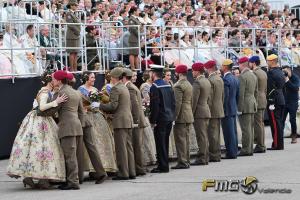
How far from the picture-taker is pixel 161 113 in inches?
699

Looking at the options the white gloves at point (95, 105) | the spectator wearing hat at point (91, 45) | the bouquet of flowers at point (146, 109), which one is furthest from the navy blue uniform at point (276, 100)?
the white gloves at point (95, 105)

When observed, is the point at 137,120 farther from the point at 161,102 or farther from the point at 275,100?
the point at 275,100

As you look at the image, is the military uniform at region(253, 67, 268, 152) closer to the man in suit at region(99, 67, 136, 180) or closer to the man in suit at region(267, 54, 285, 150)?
the man in suit at region(267, 54, 285, 150)

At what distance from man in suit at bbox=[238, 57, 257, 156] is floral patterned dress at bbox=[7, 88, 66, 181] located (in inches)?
222

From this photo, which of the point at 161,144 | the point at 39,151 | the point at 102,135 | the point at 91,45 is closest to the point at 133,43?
the point at 91,45

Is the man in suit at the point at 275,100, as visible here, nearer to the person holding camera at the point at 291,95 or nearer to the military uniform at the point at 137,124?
the person holding camera at the point at 291,95

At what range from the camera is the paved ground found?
48.3ft

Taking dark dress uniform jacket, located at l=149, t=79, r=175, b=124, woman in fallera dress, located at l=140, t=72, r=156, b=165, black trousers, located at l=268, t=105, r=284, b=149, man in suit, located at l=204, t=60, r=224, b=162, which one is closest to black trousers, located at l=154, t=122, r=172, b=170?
dark dress uniform jacket, located at l=149, t=79, r=175, b=124

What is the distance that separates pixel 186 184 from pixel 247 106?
4931 mm

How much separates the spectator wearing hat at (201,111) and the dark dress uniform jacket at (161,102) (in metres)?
1.10

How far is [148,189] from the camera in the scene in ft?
51.1

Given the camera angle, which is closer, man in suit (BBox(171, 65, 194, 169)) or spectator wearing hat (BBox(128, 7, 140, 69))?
man in suit (BBox(171, 65, 194, 169))

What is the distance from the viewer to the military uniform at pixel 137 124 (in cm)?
1722

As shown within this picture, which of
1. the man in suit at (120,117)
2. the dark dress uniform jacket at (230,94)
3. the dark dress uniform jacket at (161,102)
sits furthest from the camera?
the dark dress uniform jacket at (230,94)
